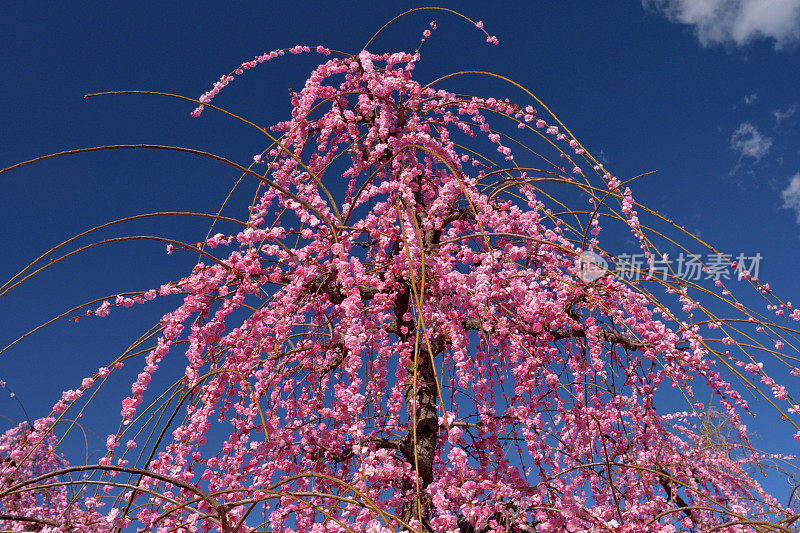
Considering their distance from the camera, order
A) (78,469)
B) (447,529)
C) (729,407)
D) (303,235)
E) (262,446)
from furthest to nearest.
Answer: (303,235)
(729,407)
(262,446)
(447,529)
(78,469)

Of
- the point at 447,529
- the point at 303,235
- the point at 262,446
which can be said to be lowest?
the point at 447,529

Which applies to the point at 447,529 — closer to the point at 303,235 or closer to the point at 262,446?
the point at 262,446

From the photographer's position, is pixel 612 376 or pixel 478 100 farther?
pixel 478 100

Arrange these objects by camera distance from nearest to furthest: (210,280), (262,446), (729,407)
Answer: (262,446), (210,280), (729,407)

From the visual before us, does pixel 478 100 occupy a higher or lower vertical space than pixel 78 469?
Result: higher

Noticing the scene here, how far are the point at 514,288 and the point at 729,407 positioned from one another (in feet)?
5.14

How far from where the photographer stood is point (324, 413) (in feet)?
10.6

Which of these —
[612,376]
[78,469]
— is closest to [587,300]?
[612,376]

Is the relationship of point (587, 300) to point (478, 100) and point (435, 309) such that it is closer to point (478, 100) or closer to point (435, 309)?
point (435, 309)

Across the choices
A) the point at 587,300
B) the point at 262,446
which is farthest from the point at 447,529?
the point at 587,300

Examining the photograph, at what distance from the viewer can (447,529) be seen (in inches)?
98.0

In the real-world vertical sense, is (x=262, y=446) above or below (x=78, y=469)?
above

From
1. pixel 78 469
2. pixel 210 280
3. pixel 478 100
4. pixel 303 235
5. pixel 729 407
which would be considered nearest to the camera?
pixel 78 469

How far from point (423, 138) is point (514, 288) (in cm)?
124
